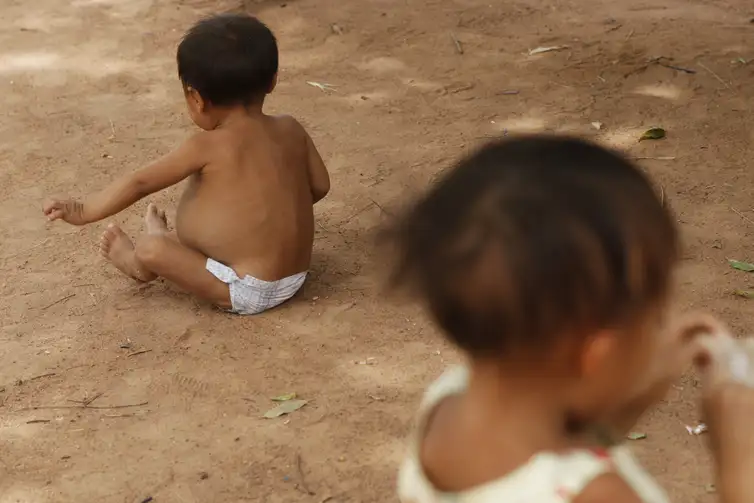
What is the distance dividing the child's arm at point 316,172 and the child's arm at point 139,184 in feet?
1.24

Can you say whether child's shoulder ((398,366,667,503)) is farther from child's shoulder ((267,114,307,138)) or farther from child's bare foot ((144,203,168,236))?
child's bare foot ((144,203,168,236))

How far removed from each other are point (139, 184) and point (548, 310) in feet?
8.00

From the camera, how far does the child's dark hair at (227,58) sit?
334 cm

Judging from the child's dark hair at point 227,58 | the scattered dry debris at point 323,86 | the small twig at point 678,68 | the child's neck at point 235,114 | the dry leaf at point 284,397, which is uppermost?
the child's dark hair at point 227,58

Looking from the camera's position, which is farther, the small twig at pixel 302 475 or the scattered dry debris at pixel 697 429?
the scattered dry debris at pixel 697 429

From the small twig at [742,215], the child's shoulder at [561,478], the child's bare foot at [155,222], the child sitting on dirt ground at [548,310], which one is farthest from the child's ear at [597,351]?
the small twig at [742,215]

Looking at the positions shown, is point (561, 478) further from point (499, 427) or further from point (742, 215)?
point (742, 215)

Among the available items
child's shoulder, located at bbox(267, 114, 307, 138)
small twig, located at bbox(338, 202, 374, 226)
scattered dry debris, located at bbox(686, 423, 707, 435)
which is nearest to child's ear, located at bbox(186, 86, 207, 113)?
child's shoulder, located at bbox(267, 114, 307, 138)

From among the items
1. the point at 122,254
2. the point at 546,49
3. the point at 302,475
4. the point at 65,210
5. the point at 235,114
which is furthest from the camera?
the point at 546,49

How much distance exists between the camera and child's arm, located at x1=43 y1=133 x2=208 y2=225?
3471 millimetres

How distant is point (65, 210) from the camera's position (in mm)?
3611

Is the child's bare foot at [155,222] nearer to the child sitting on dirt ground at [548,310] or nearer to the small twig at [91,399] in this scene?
the small twig at [91,399]

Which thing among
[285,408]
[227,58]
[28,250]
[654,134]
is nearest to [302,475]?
[285,408]

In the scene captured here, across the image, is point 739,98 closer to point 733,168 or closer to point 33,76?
point 733,168
